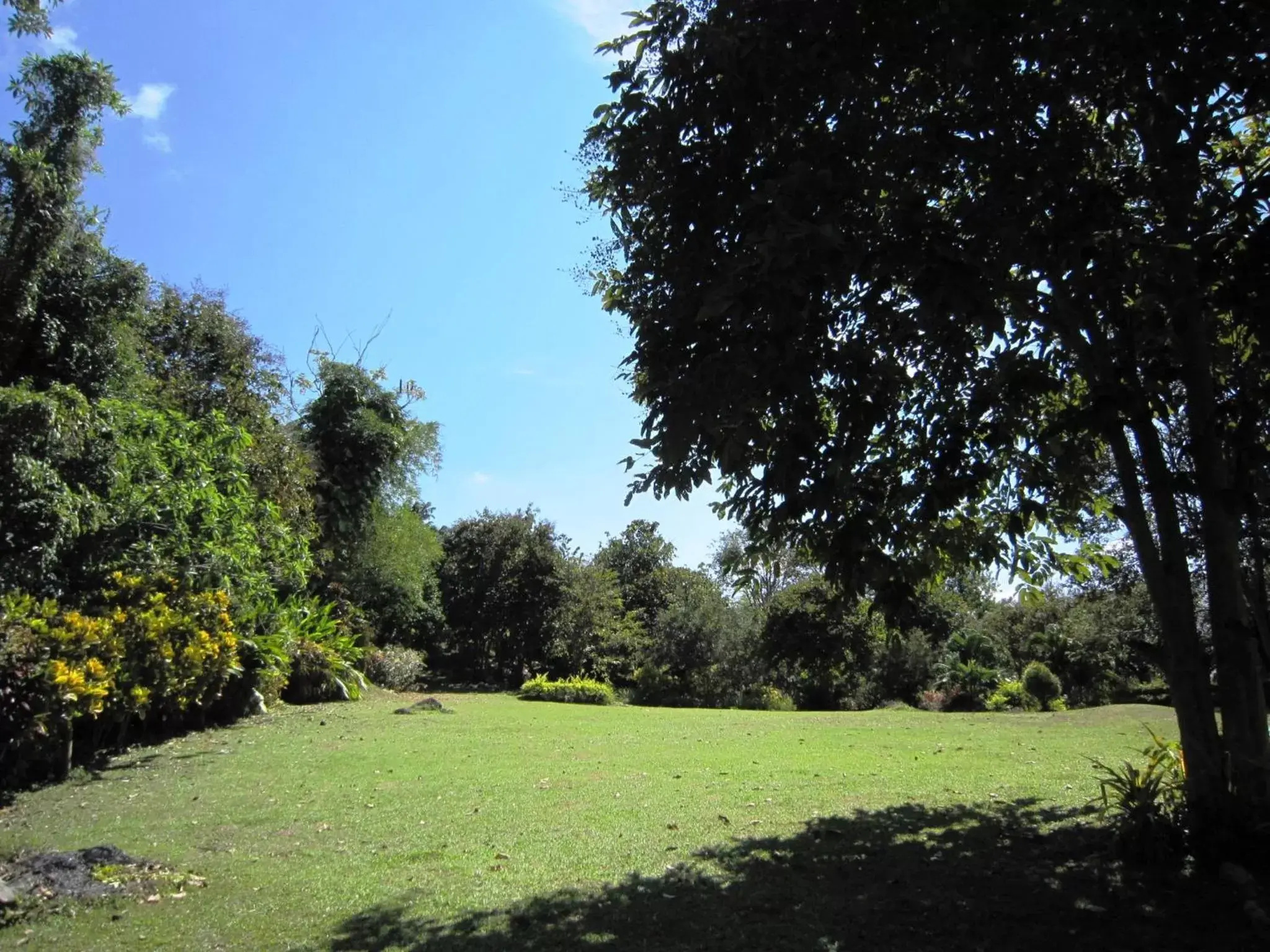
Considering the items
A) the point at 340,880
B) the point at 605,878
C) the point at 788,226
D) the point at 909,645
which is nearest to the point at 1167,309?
the point at 788,226

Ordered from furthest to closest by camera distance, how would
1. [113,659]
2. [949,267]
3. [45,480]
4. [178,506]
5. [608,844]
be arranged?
[178,506] → [113,659] → [45,480] → [608,844] → [949,267]

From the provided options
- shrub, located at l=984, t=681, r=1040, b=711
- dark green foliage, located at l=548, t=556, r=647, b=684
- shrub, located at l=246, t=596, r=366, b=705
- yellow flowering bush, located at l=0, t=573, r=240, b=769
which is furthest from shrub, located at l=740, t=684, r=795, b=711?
yellow flowering bush, located at l=0, t=573, r=240, b=769

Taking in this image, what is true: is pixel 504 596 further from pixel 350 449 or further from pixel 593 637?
pixel 350 449

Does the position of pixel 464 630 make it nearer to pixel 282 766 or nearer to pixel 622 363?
pixel 282 766

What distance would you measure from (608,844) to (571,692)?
60.3ft

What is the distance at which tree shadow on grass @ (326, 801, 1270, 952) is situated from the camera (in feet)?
15.3

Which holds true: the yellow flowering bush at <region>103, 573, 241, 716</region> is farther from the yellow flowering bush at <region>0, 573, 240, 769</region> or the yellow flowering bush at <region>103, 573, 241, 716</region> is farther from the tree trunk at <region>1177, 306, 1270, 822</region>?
the tree trunk at <region>1177, 306, 1270, 822</region>

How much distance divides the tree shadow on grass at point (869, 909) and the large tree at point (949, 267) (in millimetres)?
1045

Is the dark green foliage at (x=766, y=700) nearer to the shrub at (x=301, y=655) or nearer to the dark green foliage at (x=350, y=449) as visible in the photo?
the shrub at (x=301, y=655)

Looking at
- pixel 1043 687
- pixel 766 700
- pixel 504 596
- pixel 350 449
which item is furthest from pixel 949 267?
pixel 504 596

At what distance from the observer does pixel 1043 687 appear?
22469mm

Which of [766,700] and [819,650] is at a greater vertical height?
[819,650]

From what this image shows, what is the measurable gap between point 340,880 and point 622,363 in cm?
433

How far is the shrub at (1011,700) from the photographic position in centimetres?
2273
